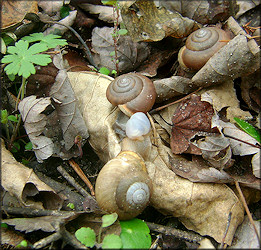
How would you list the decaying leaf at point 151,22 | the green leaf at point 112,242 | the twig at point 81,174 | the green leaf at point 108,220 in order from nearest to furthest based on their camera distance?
the green leaf at point 112,242, the green leaf at point 108,220, the twig at point 81,174, the decaying leaf at point 151,22

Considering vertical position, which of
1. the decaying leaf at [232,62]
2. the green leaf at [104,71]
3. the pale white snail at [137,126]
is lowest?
the pale white snail at [137,126]

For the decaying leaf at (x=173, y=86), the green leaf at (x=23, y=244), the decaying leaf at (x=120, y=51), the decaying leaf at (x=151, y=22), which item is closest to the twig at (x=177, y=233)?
the green leaf at (x=23, y=244)

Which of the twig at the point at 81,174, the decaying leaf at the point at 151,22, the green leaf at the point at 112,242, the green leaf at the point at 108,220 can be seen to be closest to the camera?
the green leaf at the point at 112,242

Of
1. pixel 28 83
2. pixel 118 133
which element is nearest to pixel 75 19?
pixel 28 83

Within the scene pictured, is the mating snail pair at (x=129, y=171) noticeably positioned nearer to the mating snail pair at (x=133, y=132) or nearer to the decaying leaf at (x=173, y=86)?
the mating snail pair at (x=133, y=132)

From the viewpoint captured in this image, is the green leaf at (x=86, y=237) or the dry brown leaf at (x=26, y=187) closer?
the green leaf at (x=86, y=237)

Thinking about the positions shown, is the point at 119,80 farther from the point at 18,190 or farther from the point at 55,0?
the point at 55,0
